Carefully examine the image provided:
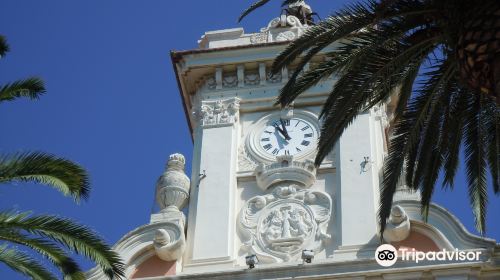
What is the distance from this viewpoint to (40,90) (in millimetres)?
18578

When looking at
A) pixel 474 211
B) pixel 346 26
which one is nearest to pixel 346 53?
pixel 346 26

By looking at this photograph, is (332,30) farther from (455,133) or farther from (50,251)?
(50,251)

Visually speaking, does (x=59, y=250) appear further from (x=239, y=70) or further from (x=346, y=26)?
(x=239, y=70)

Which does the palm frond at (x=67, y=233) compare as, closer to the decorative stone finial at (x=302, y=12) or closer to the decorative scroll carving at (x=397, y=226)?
the decorative scroll carving at (x=397, y=226)

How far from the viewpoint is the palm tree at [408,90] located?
1694 centimetres

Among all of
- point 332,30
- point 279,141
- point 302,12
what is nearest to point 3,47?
point 332,30

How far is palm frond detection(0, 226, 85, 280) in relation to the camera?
1705 centimetres

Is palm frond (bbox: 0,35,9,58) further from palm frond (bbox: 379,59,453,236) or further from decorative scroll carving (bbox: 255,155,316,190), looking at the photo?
decorative scroll carving (bbox: 255,155,316,190)

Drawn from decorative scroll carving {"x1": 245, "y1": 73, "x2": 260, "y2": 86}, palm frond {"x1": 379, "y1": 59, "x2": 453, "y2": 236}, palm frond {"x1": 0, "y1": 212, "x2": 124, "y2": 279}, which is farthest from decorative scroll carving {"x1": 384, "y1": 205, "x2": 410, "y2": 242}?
palm frond {"x1": 0, "y1": 212, "x2": 124, "y2": 279}

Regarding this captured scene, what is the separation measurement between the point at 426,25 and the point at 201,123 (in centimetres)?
1330

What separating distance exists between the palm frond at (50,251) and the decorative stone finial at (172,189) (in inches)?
364

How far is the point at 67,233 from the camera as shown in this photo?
17438 mm

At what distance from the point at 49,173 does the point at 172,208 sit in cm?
969

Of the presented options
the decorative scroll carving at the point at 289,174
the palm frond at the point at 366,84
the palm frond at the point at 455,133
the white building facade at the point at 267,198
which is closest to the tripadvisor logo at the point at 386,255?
the white building facade at the point at 267,198
